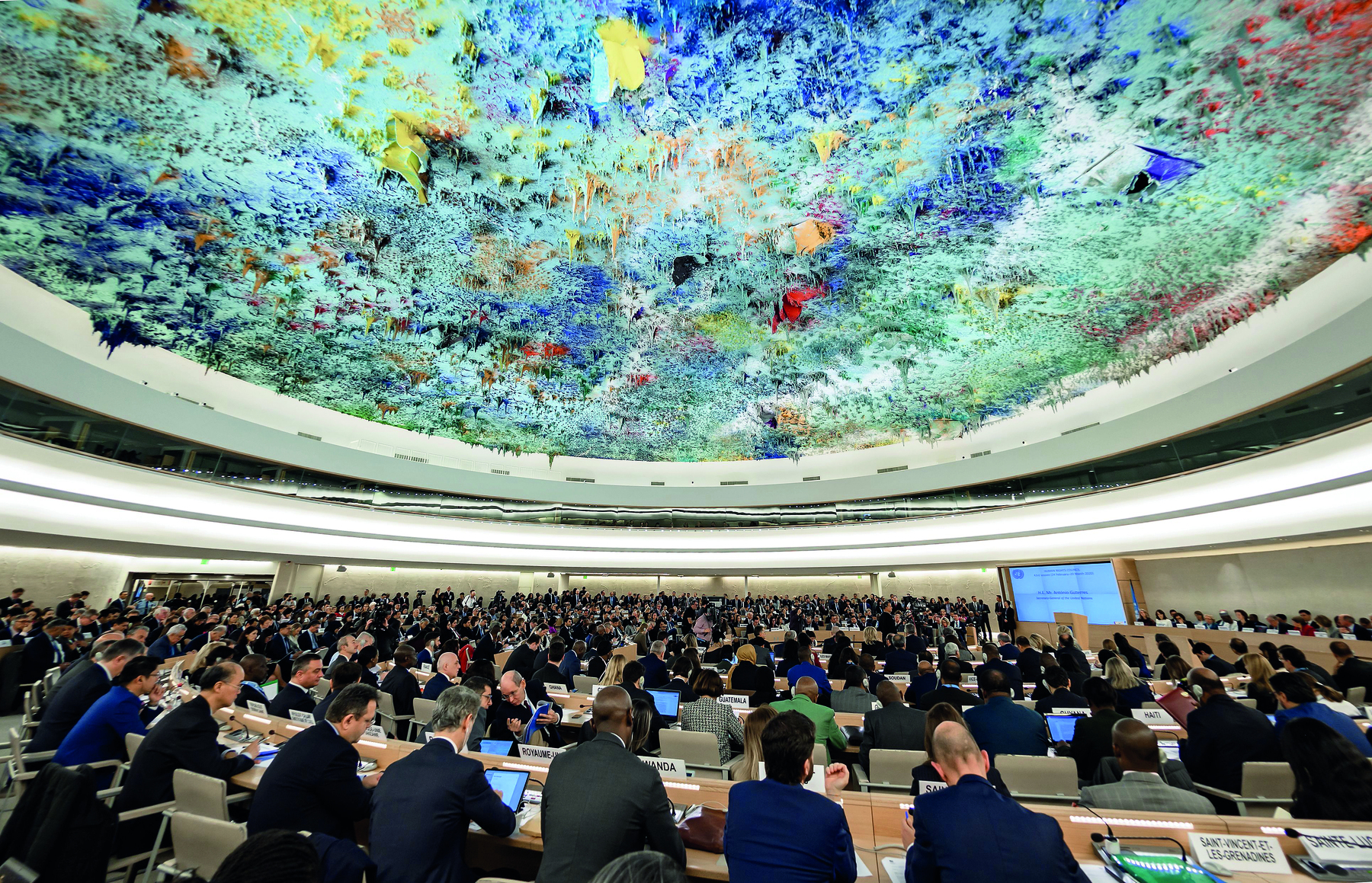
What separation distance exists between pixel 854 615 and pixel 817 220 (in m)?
12.6

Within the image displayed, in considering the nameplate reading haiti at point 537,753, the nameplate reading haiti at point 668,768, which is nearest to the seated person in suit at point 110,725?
the nameplate reading haiti at point 537,753

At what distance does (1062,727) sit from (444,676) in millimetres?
5951

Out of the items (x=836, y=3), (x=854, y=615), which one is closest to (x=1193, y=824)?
(x=836, y=3)

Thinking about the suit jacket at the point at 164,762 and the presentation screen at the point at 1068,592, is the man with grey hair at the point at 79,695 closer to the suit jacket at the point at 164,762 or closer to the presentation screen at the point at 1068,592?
the suit jacket at the point at 164,762

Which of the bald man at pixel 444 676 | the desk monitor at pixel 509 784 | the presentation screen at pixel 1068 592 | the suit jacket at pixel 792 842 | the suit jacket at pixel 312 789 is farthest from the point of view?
the presentation screen at pixel 1068 592

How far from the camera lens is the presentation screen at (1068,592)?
1384 centimetres

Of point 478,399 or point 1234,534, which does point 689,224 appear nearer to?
point 478,399

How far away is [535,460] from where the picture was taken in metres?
18.3

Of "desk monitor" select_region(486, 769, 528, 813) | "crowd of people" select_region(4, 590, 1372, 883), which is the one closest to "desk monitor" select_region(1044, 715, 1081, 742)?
"crowd of people" select_region(4, 590, 1372, 883)

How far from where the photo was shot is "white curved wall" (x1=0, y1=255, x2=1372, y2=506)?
8.16 meters

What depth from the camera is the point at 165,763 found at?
Answer: 3.16 metres

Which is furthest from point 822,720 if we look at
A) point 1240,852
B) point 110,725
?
point 110,725

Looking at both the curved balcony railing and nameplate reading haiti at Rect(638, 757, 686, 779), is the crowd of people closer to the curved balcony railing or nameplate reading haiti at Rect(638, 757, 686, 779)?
nameplate reading haiti at Rect(638, 757, 686, 779)

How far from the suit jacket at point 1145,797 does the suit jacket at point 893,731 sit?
142 centimetres
